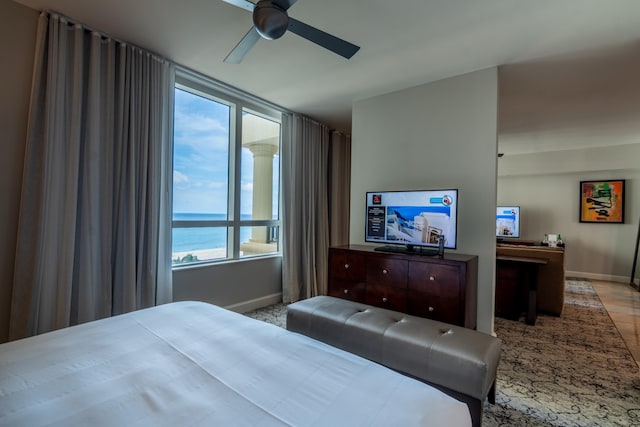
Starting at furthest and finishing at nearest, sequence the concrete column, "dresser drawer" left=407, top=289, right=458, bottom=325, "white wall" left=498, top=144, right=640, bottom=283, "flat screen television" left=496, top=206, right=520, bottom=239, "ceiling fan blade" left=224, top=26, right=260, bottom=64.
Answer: "flat screen television" left=496, top=206, right=520, bottom=239
"white wall" left=498, top=144, right=640, bottom=283
the concrete column
"dresser drawer" left=407, top=289, right=458, bottom=325
"ceiling fan blade" left=224, top=26, right=260, bottom=64

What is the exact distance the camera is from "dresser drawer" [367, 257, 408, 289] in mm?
2713

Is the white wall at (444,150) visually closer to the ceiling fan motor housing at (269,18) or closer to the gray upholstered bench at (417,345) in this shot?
the gray upholstered bench at (417,345)

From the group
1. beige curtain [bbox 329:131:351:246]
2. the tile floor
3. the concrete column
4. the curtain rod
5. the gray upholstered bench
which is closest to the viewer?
the gray upholstered bench

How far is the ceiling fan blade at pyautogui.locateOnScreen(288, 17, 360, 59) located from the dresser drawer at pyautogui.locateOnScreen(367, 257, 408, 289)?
1799 millimetres

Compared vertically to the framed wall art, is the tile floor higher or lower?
lower

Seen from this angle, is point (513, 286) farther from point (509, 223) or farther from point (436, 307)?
point (509, 223)

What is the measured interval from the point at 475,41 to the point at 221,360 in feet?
9.32

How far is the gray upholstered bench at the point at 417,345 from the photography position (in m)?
1.52

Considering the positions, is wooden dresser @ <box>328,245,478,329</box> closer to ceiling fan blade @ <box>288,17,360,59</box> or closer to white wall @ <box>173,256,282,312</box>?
white wall @ <box>173,256,282,312</box>

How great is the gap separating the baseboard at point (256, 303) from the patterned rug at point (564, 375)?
0.49 feet

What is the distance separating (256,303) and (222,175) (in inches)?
65.6

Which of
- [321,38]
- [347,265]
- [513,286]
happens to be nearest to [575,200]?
[513,286]

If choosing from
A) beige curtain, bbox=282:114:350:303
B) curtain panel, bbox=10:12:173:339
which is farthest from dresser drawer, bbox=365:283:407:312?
curtain panel, bbox=10:12:173:339

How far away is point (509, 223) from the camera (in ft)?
19.7
